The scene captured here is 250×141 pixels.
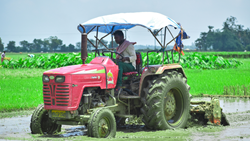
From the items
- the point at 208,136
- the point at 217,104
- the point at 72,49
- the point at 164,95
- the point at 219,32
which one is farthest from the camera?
the point at 219,32

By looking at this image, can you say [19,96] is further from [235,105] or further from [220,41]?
[220,41]

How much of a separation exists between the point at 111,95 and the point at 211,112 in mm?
2510

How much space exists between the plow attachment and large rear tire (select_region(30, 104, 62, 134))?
10.8ft

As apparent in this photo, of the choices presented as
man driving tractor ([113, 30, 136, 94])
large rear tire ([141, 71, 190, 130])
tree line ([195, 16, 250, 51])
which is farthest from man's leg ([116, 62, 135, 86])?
tree line ([195, 16, 250, 51])

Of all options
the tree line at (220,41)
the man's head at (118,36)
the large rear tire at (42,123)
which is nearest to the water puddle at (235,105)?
the man's head at (118,36)

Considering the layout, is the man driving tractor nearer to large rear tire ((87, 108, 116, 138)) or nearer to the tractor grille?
large rear tire ((87, 108, 116, 138))

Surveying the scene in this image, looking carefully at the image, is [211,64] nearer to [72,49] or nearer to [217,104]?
[217,104]

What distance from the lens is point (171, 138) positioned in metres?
6.37

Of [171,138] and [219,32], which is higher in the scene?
[219,32]

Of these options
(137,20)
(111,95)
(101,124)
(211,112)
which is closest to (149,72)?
(111,95)

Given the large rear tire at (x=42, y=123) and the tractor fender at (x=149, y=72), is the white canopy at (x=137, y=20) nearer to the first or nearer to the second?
the tractor fender at (x=149, y=72)

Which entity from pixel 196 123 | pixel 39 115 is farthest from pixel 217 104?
pixel 39 115

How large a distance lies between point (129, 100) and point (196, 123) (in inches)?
78.2

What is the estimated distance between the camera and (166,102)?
24.6 feet
